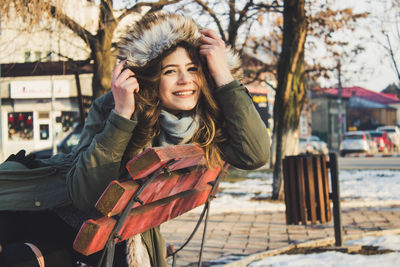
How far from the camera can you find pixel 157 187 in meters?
2.04

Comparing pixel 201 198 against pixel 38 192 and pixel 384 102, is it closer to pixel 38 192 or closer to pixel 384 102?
pixel 38 192

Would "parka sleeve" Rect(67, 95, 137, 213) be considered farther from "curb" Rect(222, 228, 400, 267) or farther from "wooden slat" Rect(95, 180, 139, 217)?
"curb" Rect(222, 228, 400, 267)

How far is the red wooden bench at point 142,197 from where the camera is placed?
1.78 meters

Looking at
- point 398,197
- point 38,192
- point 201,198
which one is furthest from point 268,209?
point 38,192

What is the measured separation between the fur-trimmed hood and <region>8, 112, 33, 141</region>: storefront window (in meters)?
29.2

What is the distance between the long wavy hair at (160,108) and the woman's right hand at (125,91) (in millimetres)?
80

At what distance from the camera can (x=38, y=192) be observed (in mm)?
2355

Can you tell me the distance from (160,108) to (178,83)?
0.47ft

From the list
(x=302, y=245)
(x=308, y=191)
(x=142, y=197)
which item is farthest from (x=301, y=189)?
(x=142, y=197)

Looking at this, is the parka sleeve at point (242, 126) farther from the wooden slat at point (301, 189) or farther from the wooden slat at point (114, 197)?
the wooden slat at point (301, 189)

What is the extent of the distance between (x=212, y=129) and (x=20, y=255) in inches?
37.7

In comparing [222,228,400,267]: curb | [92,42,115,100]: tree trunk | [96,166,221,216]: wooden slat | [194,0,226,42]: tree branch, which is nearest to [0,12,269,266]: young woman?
[96,166,221,216]: wooden slat

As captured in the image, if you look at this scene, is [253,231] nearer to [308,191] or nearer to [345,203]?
[308,191]

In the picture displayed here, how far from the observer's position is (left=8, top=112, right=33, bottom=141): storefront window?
99.3 ft
